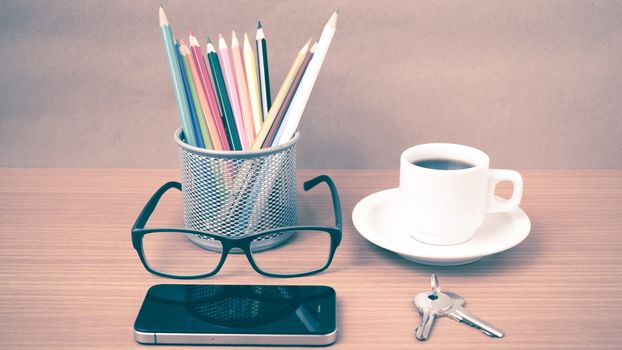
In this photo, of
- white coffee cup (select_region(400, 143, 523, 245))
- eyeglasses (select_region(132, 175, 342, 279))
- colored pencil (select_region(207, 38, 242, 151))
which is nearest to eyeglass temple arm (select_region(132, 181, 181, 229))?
eyeglasses (select_region(132, 175, 342, 279))

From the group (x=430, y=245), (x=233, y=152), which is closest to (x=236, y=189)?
(x=233, y=152)

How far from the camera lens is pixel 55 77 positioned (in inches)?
30.7

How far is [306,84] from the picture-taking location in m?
0.57

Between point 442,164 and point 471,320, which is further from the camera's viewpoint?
Answer: point 442,164

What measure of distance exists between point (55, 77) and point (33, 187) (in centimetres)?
15

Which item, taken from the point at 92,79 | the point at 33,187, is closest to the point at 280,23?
the point at 92,79

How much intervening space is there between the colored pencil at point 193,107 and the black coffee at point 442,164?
0.69 ft

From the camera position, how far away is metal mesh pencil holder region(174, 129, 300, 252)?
562 millimetres

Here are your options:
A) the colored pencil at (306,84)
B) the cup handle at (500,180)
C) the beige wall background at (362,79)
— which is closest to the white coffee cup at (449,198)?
the cup handle at (500,180)

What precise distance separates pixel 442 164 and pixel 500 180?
0.06 m

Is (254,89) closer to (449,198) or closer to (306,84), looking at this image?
(306,84)

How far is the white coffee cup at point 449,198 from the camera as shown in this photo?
54 centimetres

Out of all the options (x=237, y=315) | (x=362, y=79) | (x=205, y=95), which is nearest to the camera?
(x=237, y=315)

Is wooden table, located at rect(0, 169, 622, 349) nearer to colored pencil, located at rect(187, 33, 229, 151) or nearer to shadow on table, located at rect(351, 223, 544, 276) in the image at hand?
shadow on table, located at rect(351, 223, 544, 276)
